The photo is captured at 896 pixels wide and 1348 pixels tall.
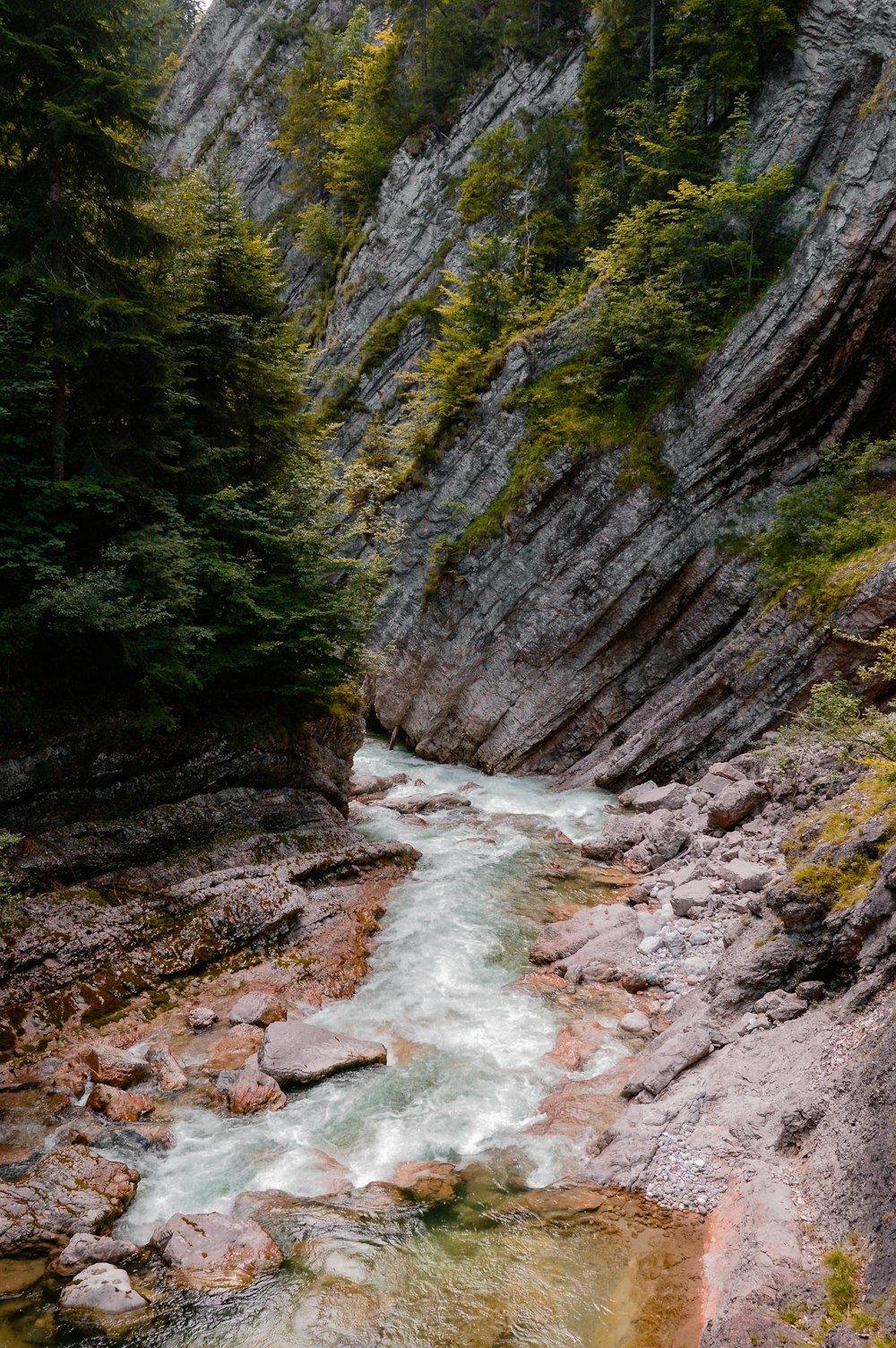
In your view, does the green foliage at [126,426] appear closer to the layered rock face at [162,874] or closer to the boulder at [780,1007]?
the layered rock face at [162,874]

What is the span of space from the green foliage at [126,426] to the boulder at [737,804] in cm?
895

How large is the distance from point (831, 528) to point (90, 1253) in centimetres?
1998

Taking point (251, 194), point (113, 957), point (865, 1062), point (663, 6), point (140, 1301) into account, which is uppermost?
point (663, 6)

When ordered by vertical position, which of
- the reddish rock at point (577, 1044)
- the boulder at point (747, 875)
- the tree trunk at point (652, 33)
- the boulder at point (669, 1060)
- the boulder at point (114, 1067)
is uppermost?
the tree trunk at point (652, 33)

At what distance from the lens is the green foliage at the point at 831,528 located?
17.6 m

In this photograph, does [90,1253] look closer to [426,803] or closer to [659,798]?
[426,803]

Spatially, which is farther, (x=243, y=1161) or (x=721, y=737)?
(x=721, y=737)

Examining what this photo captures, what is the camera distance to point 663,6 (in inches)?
1099

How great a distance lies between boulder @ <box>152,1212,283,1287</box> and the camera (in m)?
6.46

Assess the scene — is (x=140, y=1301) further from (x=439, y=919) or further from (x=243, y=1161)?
(x=439, y=919)

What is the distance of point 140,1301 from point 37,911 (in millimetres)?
5919

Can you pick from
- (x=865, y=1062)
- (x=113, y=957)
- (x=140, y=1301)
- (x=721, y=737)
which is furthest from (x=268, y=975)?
(x=721, y=737)

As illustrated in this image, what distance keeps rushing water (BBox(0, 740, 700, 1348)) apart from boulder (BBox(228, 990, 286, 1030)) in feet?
2.52

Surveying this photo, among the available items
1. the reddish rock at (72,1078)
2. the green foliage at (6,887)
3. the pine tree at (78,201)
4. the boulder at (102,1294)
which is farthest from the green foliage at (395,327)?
the boulder at (102,1294)
